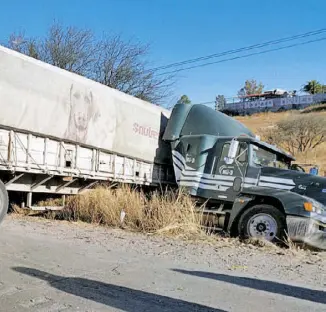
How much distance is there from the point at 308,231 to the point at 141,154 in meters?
4.81

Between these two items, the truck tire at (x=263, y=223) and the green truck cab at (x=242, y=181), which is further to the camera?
the truck tire at (x=263, y=223)

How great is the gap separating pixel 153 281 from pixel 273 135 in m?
27.6

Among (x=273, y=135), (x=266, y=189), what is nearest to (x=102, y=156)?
(x=266, y=189)

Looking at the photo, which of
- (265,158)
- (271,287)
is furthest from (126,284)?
(265,158)

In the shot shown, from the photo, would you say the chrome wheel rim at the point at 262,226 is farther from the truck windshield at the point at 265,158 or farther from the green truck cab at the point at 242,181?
the truck windshield at the point at 265,158

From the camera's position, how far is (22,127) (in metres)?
8.83

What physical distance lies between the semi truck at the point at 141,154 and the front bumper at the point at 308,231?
0.8 inches

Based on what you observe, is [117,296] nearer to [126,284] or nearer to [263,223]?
[126,284]

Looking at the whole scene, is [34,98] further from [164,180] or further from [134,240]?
[164,180]

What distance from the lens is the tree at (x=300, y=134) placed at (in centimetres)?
3186

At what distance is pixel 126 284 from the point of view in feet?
17.4

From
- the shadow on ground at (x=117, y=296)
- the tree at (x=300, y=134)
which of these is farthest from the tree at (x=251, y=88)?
the shadow on ground at (x=117, y=296)

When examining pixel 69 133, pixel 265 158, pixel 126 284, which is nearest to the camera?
pixel 126 284

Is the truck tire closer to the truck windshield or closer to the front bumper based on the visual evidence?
the front bumper
